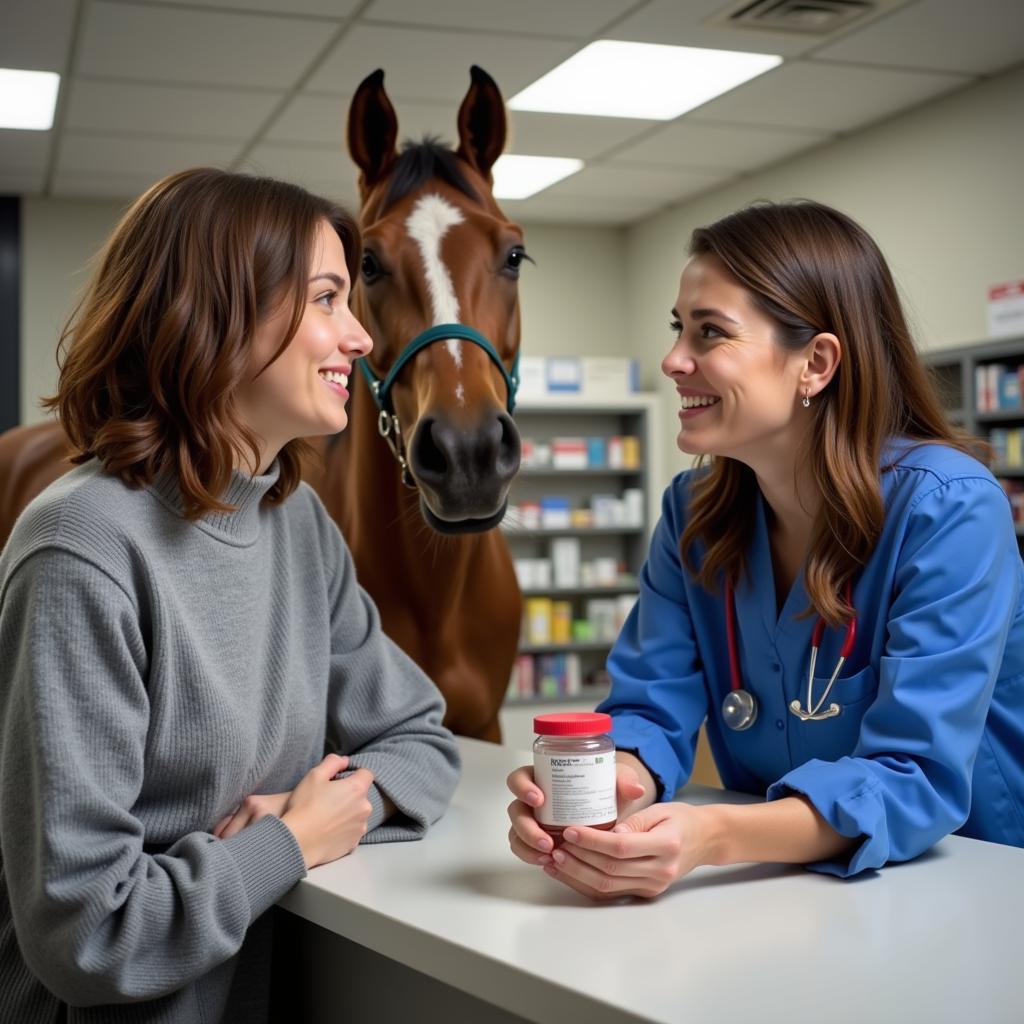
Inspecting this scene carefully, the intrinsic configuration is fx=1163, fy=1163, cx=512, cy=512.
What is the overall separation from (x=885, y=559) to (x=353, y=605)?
71 cm

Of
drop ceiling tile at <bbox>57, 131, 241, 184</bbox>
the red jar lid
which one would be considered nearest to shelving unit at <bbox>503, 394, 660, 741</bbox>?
drop ceiling tile at <bbox>57, 131, 241, 184</bbox>

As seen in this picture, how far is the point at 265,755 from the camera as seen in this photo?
137cm

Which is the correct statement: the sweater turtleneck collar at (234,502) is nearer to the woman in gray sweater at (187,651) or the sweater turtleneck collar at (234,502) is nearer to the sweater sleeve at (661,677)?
the woman in gray sweater at (187,651)

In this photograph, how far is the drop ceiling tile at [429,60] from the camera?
14.6 feet

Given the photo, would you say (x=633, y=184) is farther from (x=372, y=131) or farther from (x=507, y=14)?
(x=372, y=131)

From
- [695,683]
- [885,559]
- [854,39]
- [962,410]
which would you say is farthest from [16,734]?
[962,410]

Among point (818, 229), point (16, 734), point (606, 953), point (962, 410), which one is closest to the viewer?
point (606, 953)

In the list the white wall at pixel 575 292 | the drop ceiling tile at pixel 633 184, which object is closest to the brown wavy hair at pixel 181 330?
the drop ceiling tile at pixel 633 184

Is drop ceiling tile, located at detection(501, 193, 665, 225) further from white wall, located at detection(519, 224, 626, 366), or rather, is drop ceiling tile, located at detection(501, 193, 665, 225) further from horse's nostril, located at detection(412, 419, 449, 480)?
horse's nostril, located at detection(412, 419, 449, 480)

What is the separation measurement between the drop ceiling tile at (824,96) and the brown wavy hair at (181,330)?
13.5 ft

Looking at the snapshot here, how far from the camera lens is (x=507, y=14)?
13.9 ft

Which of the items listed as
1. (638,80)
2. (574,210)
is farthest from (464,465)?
(574,210)

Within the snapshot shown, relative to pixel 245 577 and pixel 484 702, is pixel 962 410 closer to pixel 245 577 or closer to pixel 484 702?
pixel 484 702

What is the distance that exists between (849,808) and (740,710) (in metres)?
0.36
